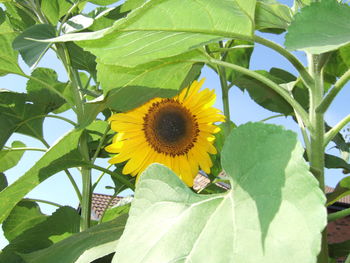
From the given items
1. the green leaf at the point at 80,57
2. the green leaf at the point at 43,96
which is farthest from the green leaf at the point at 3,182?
the green leaf at the point at 80,57

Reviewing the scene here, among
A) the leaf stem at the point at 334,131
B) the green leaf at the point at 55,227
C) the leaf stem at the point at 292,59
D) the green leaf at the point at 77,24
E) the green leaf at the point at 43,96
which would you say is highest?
the green leaf at the point at 77,24

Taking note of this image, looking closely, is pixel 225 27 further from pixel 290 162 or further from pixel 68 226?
pixel 68 226

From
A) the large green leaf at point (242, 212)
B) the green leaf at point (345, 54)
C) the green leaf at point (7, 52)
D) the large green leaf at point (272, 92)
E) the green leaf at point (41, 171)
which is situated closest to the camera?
the large green leaf at point (242, 212)

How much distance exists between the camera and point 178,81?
93 centimetres

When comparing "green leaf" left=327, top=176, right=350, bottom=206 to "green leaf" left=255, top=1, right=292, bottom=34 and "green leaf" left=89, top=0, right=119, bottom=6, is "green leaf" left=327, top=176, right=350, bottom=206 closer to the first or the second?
"green leaf" left=255, top=1, right=292, bottom=34

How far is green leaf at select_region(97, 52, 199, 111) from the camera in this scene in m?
0.87

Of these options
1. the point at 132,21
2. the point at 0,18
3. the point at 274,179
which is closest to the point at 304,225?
the point at 274,179

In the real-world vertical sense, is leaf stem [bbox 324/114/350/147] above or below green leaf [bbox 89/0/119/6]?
below

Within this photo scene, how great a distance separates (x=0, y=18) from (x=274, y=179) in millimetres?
1116

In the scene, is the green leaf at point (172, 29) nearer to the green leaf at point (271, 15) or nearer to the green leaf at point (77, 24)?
the green leaf at point (271, 15)

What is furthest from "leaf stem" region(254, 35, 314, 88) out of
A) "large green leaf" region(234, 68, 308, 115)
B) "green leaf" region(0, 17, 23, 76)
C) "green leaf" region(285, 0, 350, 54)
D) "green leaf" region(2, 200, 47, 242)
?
"green leaf" region(2, 200, 47, 242)

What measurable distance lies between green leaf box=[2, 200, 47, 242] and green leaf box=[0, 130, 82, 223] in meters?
0.49

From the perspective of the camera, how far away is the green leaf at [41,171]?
0.97m

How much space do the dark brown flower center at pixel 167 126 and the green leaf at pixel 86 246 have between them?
409 mm
